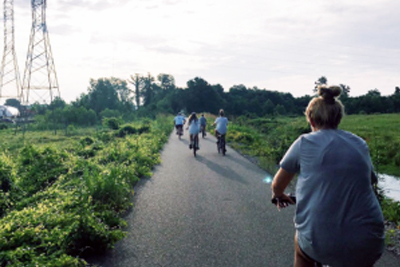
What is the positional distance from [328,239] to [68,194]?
19.0 ft

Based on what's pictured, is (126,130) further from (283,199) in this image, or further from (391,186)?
(283,199)

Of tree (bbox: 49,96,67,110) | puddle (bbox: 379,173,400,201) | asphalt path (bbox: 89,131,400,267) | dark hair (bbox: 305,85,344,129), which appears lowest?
puddle (bbox: 379,173,400,201)

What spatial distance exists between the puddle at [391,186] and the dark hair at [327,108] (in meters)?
8.94

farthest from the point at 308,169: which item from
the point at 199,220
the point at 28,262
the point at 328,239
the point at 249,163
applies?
the point at 249,163

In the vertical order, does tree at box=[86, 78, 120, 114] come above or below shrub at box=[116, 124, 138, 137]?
above

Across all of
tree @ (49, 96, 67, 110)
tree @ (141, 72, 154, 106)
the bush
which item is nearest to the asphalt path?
the bush

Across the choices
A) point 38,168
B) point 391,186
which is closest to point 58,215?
point 38,168

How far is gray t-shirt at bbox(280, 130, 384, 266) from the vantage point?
2324 mm

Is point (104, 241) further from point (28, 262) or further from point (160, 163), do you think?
point (160, 163)

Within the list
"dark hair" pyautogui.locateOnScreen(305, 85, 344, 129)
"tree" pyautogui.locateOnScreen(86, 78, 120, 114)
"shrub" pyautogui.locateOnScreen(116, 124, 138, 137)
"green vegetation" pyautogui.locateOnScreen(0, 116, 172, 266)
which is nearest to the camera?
"dark hair" pyautogui.locateOnScreen(305, 85, 344, 129)

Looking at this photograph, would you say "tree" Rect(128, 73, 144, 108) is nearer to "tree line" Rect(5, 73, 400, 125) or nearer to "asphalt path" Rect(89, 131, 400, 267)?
"tree line" Rect(5, 73, 400, 125)

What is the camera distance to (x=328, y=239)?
92.5 inches

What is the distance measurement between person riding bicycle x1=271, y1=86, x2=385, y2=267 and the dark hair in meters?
0.11

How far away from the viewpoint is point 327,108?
104 inches
